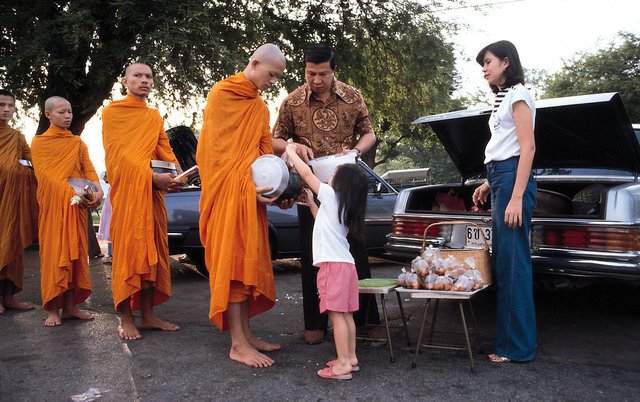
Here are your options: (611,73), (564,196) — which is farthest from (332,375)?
(611,73)

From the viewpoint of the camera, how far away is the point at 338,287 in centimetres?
339

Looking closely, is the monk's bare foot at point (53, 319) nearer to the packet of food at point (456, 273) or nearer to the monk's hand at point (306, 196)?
the monk's hand at point (306, 196)

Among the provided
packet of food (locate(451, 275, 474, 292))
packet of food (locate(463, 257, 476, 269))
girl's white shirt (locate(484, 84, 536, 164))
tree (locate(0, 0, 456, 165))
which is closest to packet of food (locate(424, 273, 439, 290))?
packet of food (locate(451, 275, 474, 292))

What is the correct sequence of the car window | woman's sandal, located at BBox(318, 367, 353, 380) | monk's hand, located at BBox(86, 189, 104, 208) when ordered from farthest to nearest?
the car window, monk's hand, located at BBox(86, 189, 104, 208), woman's sandal, located at BBox(318, 367, 353, 380)

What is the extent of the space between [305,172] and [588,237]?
1967 millimetres

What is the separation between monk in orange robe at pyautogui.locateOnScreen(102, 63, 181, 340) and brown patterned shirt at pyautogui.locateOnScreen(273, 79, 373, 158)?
1.03 metres

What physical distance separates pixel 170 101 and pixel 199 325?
22.7 ft

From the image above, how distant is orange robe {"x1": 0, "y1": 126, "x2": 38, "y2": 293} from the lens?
553 centimetres

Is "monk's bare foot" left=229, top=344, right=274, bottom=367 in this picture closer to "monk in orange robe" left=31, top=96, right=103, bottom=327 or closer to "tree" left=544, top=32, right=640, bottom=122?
"monk in orange robe" left=31, top=96, right=103, bottom=327

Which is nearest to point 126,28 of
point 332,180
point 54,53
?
point 54,53

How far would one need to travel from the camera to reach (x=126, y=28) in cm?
996

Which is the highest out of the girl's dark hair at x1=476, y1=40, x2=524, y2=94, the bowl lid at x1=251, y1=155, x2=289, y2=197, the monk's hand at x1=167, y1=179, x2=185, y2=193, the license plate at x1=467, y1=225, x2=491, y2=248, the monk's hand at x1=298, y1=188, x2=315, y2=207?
the girl's dark hair at x1=476, y1=40, x2=524, y2=94

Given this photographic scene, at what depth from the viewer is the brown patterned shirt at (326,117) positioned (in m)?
4.27

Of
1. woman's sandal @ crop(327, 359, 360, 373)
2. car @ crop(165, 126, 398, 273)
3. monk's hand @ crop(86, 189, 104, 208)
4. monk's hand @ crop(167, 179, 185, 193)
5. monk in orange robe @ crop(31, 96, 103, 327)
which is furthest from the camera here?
car @ crop(165, 126, 398, 273)
